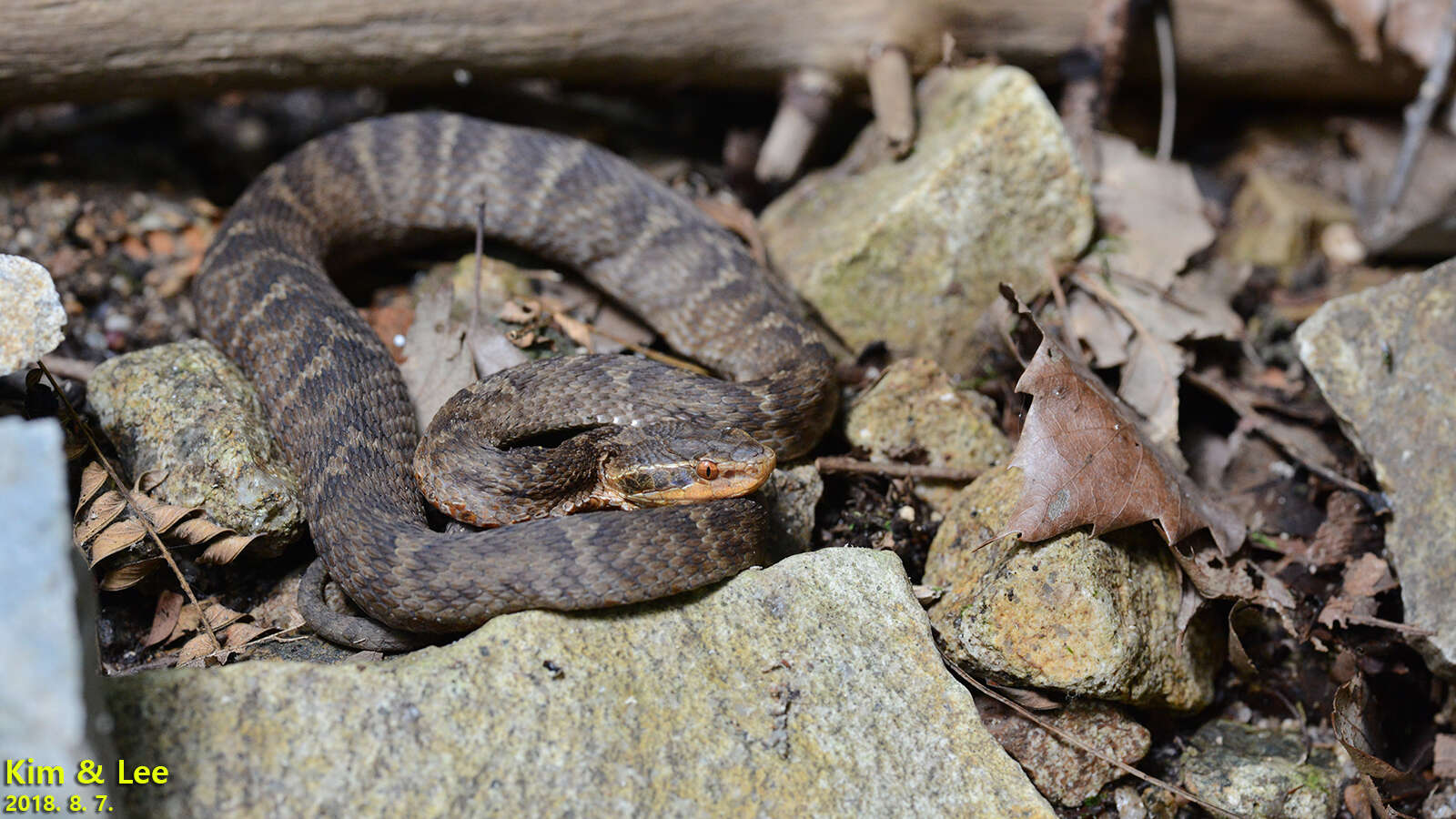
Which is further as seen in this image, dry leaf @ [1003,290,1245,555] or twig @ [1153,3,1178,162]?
twig @ [1153,3,1178,162]

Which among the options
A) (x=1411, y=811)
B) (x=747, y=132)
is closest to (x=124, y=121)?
(x=747, y=132)

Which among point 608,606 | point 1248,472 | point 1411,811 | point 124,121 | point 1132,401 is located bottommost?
point 1411,811

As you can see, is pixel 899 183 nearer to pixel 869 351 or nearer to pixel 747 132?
pixel 869 351

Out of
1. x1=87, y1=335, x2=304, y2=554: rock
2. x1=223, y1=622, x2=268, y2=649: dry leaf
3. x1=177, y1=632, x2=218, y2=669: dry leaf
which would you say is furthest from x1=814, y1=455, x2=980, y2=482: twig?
x1=177, y1=632, x2=218, y2=669: dry leaf

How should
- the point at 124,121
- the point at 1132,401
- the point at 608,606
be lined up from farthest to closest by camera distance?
1. the point at 124,121
2. the point at 1132,401
3. the point at 608,606

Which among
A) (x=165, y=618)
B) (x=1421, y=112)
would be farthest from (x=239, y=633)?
(x=1421, y=112)

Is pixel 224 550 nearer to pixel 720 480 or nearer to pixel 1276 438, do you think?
pixel 720 480

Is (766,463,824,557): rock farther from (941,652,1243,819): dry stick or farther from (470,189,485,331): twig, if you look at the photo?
(470,189,485,331): twig
